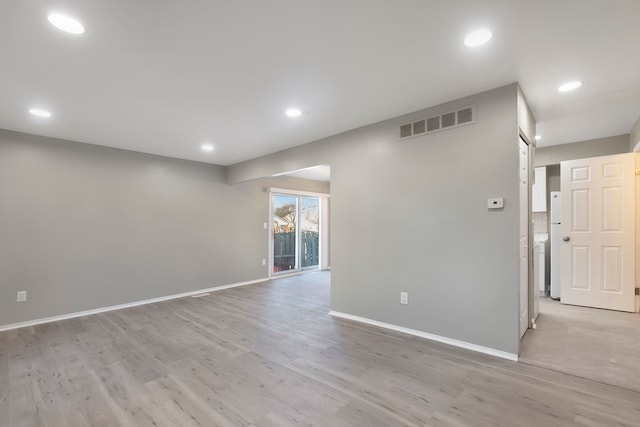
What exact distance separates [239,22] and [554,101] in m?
3.20

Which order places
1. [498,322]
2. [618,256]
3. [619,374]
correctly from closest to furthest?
1. [619,374]
2. [498,322]
3. [618,256]

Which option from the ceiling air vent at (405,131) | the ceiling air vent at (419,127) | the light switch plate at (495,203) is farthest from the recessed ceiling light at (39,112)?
the light switch plate at (495,203)

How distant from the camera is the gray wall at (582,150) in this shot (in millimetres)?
4262

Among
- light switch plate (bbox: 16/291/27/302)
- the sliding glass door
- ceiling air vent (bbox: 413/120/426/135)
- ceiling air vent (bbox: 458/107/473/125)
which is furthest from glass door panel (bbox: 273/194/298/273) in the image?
ceiling air vent (bbox: 458/107/473/125)

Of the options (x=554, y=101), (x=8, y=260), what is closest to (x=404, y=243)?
(x=554, y=101)

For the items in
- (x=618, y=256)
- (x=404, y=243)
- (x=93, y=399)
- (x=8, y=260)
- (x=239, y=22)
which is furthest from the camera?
(x=618, y=256)

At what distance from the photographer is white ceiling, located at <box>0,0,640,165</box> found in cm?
169

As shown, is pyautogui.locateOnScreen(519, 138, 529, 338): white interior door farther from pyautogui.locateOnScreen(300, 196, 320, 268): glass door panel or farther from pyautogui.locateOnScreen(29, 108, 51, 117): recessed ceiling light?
pyautogui.locateOnScreen(300, 196, 320, 268): glass door panel

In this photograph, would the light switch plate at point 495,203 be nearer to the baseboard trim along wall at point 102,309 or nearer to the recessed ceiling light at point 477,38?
the recessed ceiling light at point 477,38

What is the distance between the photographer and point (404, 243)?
3264 millimetres

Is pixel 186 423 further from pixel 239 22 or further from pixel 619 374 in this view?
pixel 619 374

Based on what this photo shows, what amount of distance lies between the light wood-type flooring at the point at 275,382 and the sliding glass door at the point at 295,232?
3.56 m

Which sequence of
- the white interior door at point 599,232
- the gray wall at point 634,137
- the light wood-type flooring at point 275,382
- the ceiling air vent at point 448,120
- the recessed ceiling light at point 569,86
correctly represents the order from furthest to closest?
the white interior door at point 599,232
the gray wall at point 634,137
the ceiling air vent at point 448,120
the recessed ceiling light at point 569,86
the light wood-type flooring at point 275,382

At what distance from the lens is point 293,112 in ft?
10.4
